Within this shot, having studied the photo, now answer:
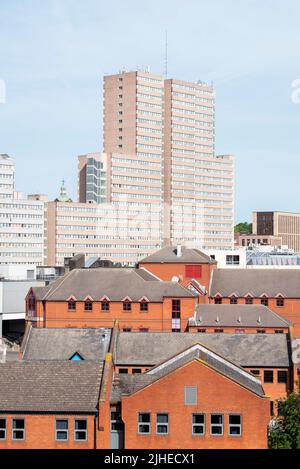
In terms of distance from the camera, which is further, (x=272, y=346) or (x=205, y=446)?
(x=272, y=346)

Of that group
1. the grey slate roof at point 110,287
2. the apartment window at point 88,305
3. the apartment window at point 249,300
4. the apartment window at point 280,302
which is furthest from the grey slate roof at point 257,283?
the apartment window at point 88,305

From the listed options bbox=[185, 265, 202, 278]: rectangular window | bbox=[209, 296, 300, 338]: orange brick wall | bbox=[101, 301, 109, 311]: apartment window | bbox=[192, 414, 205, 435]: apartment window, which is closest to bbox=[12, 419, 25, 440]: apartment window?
bbox=[192, 414, 205, 435]: apartment window

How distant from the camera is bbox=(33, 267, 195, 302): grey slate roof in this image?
92562mm

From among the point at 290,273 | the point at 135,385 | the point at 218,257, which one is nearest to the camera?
the point at 135,385

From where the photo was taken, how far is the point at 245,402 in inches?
1740

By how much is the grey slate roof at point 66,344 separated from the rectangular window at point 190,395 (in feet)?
50.9

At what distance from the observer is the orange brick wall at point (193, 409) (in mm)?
43969

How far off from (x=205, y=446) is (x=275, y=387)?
1962cm

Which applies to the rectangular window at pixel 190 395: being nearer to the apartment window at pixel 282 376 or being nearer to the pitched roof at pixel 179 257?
the apartment window at pixel 282 376

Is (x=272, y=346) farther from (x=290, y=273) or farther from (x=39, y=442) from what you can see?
(x=290, y=273)

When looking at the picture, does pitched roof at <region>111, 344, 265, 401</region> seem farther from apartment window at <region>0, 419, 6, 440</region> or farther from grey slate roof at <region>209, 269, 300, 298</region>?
grey slate roof at <region>209, 269, 300, 298</region>

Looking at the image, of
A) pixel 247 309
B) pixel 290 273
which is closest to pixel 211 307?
pixel 247 309
